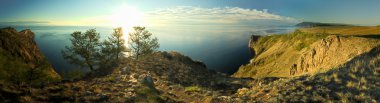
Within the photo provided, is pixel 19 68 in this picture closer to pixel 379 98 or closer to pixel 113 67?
pixel 113 67

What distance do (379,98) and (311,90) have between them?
3400 millimetres

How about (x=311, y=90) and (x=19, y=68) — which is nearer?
(x=311, y=90)

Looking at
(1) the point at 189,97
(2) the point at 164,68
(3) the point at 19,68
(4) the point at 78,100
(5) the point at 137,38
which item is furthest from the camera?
(5) the point at 137,38

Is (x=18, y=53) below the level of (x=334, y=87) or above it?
below

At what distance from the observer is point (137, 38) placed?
7631 cm

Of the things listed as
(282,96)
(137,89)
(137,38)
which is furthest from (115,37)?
(282,96)

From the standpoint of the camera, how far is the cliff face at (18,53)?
4964cm

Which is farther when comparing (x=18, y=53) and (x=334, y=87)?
(x=18, y=53)

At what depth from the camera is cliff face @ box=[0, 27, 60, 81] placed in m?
49.6

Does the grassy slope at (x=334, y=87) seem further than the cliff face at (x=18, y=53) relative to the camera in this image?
No

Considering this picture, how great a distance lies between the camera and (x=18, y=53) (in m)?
66.1

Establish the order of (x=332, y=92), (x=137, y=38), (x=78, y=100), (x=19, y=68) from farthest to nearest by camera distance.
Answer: (x=137, y=38) → (x=19, y=68) → (x=332, y=92) → (x=78, y=100)

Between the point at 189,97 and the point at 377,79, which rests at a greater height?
the point at 377,79

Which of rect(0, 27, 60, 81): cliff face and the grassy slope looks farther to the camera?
rect(0, 27, 60, 81): cliff face
